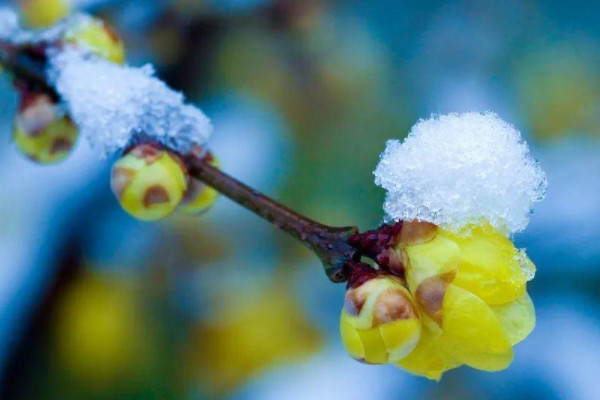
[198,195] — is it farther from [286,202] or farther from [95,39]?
[286,202]

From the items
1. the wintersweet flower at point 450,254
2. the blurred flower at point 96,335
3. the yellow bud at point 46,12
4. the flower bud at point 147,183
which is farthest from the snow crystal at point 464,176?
the blurred flower at point 96,335

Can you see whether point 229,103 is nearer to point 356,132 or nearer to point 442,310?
point 356,132

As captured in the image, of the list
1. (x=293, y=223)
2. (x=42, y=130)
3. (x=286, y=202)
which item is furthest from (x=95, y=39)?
(x=286, y=202)

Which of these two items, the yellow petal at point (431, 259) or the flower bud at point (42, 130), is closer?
the yellow petal at point (431, 259)

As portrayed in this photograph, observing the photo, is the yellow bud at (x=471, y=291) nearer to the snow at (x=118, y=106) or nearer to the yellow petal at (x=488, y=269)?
the yellow petal at (x=488, y=269)

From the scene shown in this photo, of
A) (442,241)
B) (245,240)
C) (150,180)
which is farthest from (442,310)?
(245,240)

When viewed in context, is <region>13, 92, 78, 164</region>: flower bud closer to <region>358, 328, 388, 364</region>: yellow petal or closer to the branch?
the branch
